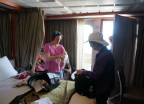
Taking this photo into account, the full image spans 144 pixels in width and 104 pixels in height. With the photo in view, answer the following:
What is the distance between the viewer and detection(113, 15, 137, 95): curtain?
2.49 meters

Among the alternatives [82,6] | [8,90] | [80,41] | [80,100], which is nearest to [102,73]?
[80,100]

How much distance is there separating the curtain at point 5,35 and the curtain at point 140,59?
9.90ft

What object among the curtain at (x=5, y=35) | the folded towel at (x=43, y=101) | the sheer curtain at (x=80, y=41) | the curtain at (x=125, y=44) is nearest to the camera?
the folded towel at (x=43, y=101)

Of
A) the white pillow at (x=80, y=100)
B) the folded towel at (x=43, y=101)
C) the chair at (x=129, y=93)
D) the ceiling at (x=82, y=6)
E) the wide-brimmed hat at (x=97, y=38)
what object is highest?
the ceiling at (x=82, y=6)

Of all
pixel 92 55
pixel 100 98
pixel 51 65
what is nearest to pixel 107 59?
pixel 100 98

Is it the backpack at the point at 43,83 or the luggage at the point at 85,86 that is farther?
the backpack at the point at 43,83

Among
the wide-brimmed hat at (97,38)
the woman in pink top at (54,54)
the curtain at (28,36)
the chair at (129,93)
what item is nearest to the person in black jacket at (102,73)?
the wide-brimmed hat at (97,38)

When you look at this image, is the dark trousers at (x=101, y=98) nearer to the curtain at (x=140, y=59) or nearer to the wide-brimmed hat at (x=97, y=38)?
the wide-brimmed hat at (x=97, y=38)

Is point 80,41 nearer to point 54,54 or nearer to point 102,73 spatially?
point 54,54

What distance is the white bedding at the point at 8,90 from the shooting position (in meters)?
1.46

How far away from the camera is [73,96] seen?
1.51 metres

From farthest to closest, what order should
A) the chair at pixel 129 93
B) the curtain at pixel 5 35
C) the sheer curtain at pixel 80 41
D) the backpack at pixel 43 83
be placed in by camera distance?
the sheer curtain at pixel 80 41 → the curtain at pixel 5 35 → the chair at pixel 129 93 → the backpack at pixel 43 83

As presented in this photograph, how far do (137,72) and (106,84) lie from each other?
78.8 inches

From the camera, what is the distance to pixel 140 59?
2883 millimetres
